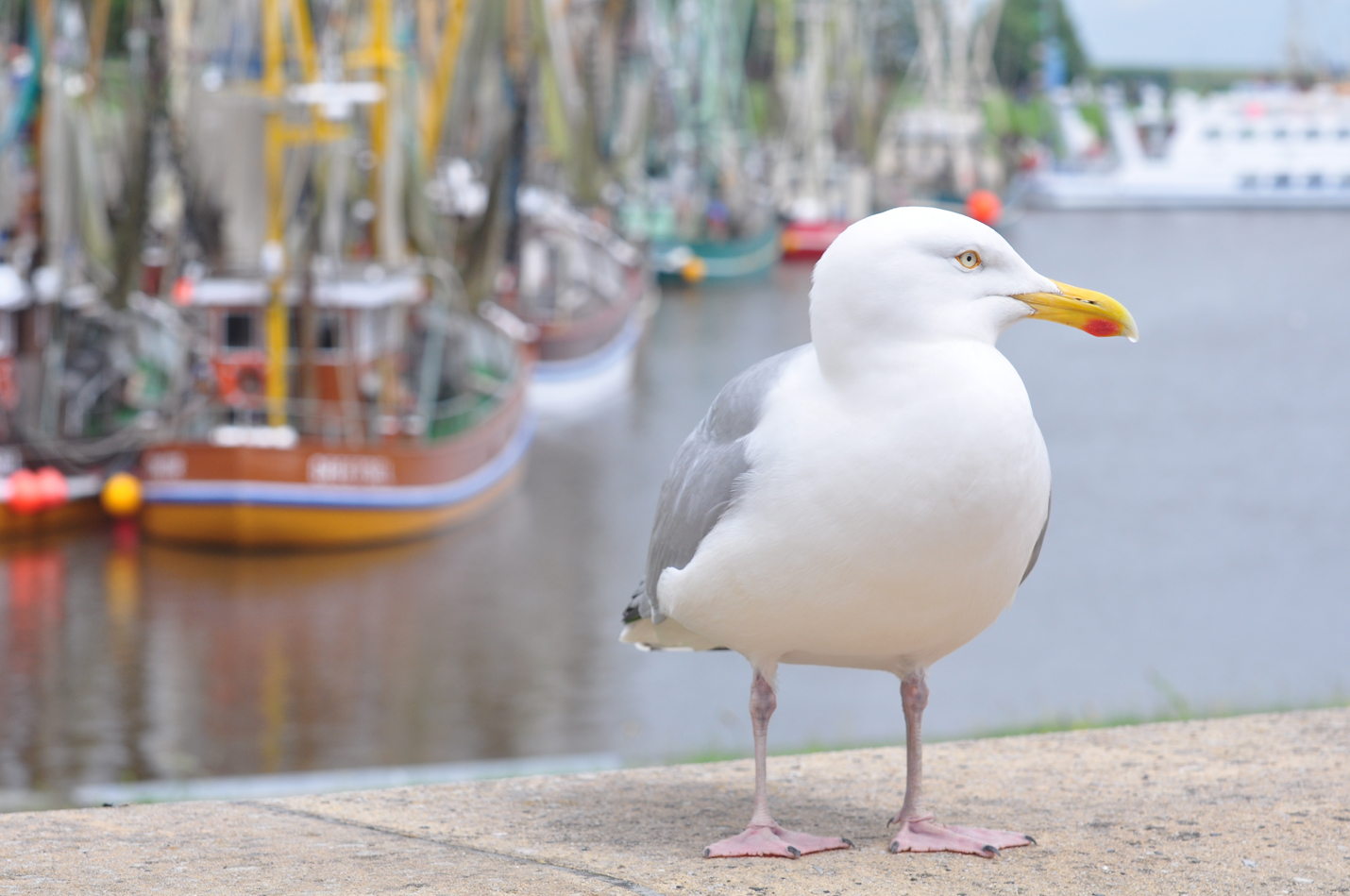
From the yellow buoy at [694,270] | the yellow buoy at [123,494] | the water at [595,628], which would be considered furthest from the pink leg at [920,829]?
the yellow buoy at [694,270]

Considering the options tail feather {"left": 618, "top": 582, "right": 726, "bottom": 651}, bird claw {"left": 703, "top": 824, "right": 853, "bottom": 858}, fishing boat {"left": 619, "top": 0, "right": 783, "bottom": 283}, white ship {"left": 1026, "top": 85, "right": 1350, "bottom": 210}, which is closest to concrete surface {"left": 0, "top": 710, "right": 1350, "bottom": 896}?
bird claw {"left": 703, "top": 824, "right": 853, "bottom": 858}

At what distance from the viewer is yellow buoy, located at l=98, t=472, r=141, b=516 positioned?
72.7 ft

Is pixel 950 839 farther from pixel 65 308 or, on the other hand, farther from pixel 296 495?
pixel 65 308

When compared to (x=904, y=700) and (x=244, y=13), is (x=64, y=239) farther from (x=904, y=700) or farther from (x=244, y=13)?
(x=904, y=700)

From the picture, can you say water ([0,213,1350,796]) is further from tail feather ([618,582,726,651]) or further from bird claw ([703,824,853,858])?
bird claw ([703,824,853,858])

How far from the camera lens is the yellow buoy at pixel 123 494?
72.7 feet

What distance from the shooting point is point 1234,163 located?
79438 millimetres

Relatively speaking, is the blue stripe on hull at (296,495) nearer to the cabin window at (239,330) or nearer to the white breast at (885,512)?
the cabin window at (239,330)

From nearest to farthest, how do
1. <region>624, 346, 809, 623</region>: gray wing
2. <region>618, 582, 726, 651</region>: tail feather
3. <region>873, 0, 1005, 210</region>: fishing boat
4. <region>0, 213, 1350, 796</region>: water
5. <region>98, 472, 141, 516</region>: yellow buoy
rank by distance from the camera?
<region>624, 346, 809, 623</region>: gray wing, <region>618, 582, 726, 651</region>: tail feather, <region>0, 213, 1350, 796</region>: water, <region>98, 472, 141, 516</region>: yellow buoy, <region>873, 0, 1005, 210</region>: fishing boat

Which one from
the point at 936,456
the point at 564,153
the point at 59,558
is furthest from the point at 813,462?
the point at 564,153

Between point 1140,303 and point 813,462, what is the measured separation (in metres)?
45.1

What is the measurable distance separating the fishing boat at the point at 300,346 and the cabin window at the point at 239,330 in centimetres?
2

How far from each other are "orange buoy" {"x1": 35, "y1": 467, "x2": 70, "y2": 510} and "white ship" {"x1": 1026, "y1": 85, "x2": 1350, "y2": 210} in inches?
2540

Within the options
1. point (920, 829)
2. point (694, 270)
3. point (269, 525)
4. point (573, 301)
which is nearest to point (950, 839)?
point (920, 829)
